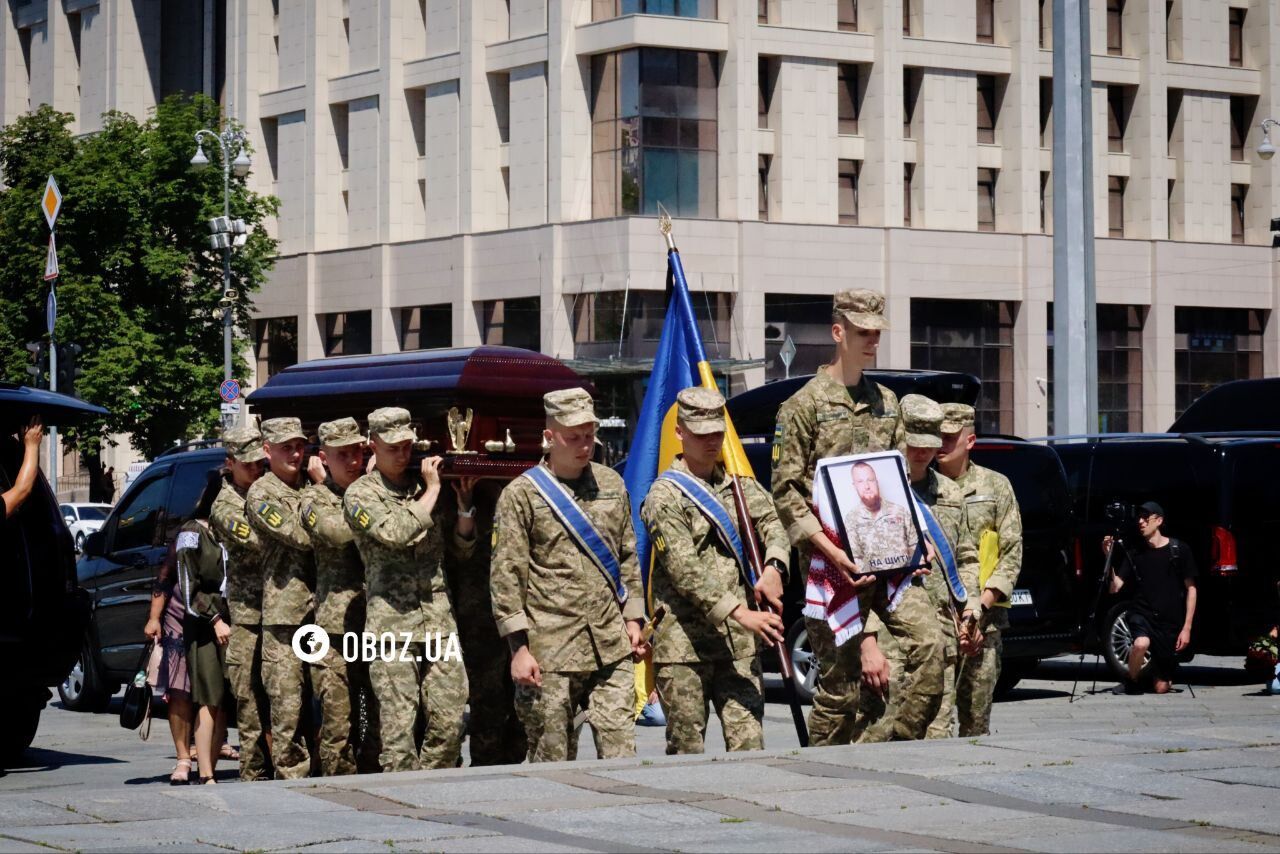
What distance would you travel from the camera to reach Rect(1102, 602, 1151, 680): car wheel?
17641mm

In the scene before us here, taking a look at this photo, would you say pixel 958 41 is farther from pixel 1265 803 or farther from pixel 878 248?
pixel 1265 803

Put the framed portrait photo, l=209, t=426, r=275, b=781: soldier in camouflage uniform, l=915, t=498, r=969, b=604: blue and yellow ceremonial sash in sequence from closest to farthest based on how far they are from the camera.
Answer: the framed portrait photo, l=915, t=498, r=969, b=604: blue and yellow ceremonial sash, l=209, t=426, r=275, b=781: soldier in camouflage uniform

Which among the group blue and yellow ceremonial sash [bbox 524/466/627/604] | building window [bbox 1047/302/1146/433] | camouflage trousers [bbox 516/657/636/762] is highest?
building window [bbox 1047/302/1146/433]

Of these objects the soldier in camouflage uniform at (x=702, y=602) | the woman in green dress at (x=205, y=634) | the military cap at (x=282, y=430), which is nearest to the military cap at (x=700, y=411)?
the soldier in camouflage uniform at (x=702, y=602)

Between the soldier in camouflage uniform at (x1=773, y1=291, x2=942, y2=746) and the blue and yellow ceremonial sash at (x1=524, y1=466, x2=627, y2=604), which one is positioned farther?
the blue and yellow ceremonial sash at (x1=524, y1=466, x2=627, y2=604)

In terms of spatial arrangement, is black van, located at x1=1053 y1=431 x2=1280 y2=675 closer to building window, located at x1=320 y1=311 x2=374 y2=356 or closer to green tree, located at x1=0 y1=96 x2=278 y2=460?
green tree, located at x1=0 y1=96 x2=278 y2=460

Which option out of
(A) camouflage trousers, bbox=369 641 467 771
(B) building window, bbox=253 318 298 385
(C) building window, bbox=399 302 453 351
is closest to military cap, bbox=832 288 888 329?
(A) camouflage trousers, bbox=369 641 467 771

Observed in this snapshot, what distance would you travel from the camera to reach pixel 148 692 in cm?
1240

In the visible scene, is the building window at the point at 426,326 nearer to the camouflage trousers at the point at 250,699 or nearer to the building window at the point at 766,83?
the building window at the point at 766,83

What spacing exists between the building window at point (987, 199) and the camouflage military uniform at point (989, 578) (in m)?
45.0

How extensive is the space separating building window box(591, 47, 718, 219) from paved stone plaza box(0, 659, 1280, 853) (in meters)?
41.3

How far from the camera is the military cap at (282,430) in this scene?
11.1m

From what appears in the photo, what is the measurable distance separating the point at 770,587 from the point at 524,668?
110 cm

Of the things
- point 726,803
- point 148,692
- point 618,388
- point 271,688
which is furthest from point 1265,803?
point 618,388
